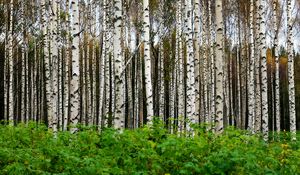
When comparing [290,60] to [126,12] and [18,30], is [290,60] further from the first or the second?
[18,30]

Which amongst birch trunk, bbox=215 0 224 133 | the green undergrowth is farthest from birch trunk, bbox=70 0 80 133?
birch trunk, bbox=215 0 224 133

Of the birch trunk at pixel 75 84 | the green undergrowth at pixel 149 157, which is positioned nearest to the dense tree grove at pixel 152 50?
the birch trunk at pixel 75 84

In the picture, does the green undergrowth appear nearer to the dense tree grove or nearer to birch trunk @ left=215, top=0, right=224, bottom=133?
birch trunk @ left=215, top=0, right=224, bottom=133

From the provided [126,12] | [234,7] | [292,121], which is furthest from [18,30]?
[292,121]

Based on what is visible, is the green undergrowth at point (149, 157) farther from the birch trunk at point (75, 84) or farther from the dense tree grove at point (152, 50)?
the dense tree grove at point (152, 50)

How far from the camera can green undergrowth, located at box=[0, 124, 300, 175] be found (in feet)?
16.3

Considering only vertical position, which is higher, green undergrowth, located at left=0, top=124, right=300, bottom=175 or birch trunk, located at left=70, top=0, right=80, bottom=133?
birch trunk, located at left=70, top=0, right=80, bottom=133

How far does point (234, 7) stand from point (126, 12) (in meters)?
7.31

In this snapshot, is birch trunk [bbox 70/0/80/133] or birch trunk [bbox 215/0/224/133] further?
birch trunk [bbox 70/0/80/133]

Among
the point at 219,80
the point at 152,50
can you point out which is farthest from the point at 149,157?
the point at 152,50

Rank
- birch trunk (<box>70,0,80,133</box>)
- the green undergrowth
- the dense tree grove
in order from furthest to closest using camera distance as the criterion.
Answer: the dense tree grove, birch trunk (<box>70,0,80,133</box>), the green undergrowth

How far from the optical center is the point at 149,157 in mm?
5316

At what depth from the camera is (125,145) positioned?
5.91m

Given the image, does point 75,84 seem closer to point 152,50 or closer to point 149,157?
point 149,157
